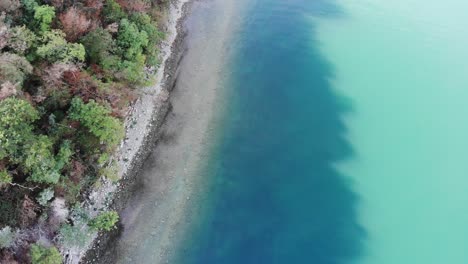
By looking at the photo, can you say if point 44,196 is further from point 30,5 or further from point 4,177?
point 30,5

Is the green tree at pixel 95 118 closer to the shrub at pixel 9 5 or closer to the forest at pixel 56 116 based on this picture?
the forest at pixel 56 116

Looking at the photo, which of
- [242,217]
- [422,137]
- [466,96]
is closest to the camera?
[242,217]

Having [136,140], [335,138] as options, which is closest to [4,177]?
[136,140]

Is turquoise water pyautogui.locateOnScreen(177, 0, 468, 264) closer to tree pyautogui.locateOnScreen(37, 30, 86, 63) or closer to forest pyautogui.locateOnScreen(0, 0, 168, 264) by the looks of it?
forest pyautogui.locateOnScreen(0, 0, 168, 264)

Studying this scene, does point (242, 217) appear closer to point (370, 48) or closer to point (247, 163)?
point (247, 163)

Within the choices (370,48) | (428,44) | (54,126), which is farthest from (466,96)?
(54,126)

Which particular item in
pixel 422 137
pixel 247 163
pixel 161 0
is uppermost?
pixel 161 0
